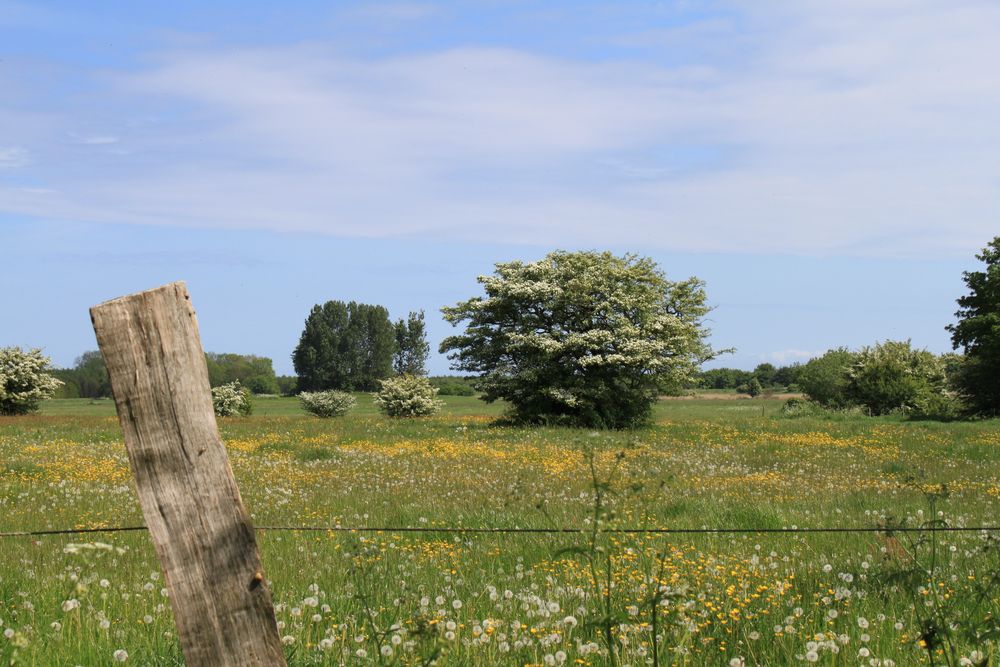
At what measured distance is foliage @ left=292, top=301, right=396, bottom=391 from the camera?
4183 inches

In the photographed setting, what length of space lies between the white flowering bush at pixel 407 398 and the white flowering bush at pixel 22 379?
18372 mm

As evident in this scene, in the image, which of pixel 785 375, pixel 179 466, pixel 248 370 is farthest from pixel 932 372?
pixel 248 370

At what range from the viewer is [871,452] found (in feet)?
67.3

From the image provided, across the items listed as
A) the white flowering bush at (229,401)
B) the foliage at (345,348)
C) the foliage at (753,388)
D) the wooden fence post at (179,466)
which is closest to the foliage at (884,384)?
the foliage at (753,388)

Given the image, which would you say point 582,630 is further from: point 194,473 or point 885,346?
point 885,346

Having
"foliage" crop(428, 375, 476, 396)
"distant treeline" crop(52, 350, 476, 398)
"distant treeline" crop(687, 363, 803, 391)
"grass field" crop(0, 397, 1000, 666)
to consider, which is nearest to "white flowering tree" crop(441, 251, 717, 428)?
"grass field" crop(0, 397, 1000, 666)

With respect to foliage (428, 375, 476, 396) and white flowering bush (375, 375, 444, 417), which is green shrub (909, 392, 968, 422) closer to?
white flowering bush (375, 375, 444, 417)

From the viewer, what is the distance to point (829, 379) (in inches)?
2148

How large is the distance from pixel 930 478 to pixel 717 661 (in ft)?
41.8

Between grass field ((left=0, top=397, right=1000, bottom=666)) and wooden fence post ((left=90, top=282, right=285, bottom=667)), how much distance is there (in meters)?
0.26

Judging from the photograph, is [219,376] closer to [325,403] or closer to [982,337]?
[325,403]

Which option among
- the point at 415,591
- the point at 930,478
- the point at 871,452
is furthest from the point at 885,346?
the point at 415,591

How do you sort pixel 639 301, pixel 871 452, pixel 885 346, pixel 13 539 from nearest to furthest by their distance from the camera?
pixel 13 539
pixel 871 452
pixel 639 301
pixel 885 346

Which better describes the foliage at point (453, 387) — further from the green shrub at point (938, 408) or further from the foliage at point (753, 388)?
the green shrub at point (938, 408)
